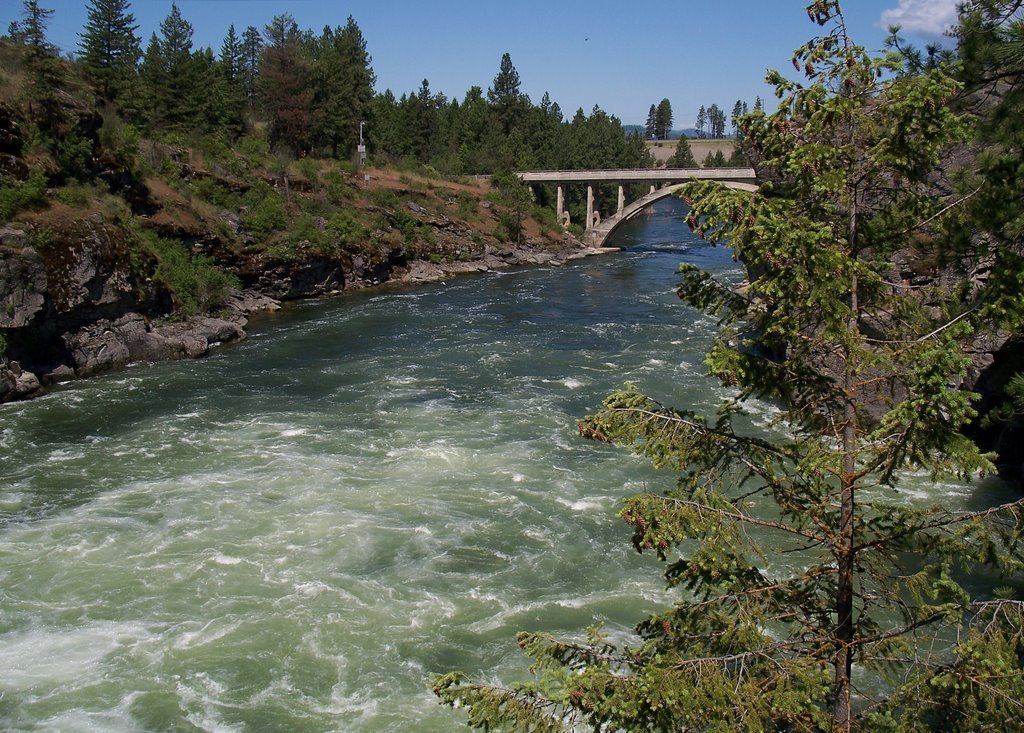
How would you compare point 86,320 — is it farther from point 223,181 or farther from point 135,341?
point 223,181

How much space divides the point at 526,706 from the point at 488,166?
2476 inches

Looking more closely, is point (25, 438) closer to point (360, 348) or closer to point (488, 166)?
point (360, 348)

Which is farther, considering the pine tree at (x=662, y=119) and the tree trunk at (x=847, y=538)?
the pine tree at (x=662, y=119)

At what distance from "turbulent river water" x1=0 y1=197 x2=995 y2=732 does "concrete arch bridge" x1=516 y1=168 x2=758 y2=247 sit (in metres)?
29.7

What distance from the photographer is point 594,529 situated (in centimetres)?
1367

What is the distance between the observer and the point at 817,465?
17.1ft

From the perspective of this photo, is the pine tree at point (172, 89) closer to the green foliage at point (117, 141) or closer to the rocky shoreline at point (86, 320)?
the green foliage at point (117, 141)

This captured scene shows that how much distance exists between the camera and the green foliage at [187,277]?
27.8m

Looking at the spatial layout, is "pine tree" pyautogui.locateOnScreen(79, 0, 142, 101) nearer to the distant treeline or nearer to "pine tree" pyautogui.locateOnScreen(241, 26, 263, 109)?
the distant treeline

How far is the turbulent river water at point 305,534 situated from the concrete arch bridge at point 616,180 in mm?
29728

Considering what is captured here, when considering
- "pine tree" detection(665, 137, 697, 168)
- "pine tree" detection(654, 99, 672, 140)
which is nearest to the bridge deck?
"pine tree" detection(665, 137, 697, 168)

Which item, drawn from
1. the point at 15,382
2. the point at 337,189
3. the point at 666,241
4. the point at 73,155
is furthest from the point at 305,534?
the point at 666,241

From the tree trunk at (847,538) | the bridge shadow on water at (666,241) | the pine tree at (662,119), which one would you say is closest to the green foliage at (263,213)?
the bridge shadow on water at (666,241)

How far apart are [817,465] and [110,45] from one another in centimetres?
4533
